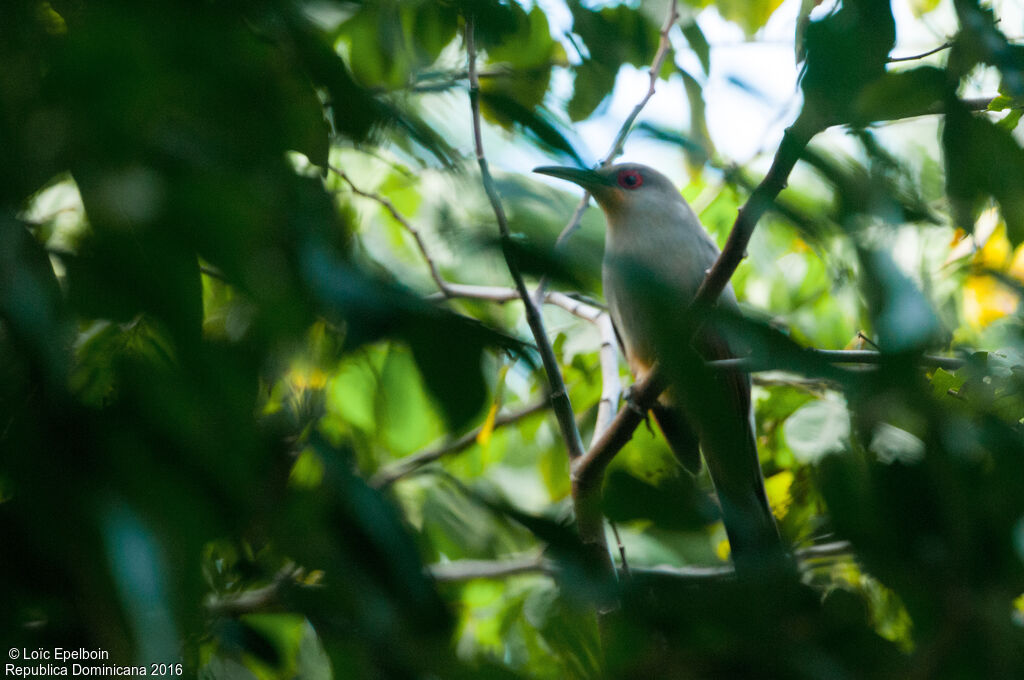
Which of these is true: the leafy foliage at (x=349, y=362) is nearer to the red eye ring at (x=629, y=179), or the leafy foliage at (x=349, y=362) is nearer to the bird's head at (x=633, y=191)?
the bird's head at (x=633, y=191)

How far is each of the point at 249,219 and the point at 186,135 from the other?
73mm

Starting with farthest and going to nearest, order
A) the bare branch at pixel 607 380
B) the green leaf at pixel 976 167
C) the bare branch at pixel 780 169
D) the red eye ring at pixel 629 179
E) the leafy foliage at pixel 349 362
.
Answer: the red eye ring at pixel 629 179 < the bare branch at pixel 607 380 < the green leaf at pixel 976 167 < the bare branch at pixel 780 169 < the leafy foliage at pixel 349 362

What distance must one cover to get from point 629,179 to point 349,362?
3.96m

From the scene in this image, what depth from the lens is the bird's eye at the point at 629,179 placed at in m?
4.44

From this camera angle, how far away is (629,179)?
446 centimetres

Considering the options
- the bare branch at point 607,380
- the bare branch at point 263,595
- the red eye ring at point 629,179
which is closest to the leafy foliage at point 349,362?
the bare branch at point 263,595

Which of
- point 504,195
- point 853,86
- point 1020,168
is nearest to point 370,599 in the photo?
point 504,195

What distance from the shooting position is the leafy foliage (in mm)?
499

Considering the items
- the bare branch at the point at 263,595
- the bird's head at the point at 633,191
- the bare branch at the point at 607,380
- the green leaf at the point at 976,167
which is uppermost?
the green leaf at the point at 976,167

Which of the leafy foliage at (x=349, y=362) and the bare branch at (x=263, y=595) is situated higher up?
the leafy foliage at (x=349, y=362)

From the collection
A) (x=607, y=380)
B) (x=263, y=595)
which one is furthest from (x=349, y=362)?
(x=607, y=380)

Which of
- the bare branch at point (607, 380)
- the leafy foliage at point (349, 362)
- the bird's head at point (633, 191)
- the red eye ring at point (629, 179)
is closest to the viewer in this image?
the leafy foliage at point (349, 362)

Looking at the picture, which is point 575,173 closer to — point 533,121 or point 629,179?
point 533,121

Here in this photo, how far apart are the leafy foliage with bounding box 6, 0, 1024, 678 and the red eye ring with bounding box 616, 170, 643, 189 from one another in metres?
3.65
